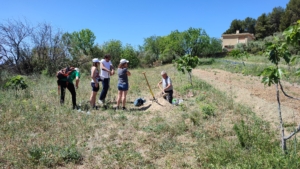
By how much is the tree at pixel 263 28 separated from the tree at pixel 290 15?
176 inches

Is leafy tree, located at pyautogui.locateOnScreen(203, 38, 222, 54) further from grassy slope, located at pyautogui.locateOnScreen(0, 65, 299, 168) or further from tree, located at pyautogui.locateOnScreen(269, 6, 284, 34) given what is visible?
grassy slope, located at pyautogui.locateOnScreen(0, 65, 299, 168)

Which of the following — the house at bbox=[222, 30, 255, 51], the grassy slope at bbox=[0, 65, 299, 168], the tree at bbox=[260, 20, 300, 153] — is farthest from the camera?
the house at bbox=[222, 30, 255, 51]

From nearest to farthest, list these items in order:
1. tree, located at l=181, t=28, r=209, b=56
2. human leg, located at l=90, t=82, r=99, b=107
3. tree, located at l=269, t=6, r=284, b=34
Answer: human leg, located at l=90, t=82, r=99, b=107, tree, located at l=181, t=28, r=209, b=56, tree, located at l=269, t=6, r=284, b=34

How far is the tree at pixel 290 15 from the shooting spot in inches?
1572

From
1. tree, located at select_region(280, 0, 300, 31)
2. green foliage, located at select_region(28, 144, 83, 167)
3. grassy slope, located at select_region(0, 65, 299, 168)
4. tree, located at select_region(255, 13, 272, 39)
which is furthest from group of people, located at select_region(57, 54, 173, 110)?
tree, located at select_region(255, 13, 272, 39)

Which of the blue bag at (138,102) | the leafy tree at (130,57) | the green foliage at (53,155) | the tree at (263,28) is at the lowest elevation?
the green foliage at (53,155)

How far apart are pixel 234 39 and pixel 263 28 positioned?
594cm

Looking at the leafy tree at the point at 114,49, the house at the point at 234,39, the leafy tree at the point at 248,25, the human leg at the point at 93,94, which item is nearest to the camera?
the human leg at the point at 93,94

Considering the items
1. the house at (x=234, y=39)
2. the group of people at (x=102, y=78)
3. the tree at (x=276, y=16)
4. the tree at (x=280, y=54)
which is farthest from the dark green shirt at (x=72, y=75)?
the tree at (x=276, y=16)

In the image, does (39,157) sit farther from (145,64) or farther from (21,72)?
(145,64)

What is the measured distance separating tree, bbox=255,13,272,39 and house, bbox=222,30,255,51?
1.55m

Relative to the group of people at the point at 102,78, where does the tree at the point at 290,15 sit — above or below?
above

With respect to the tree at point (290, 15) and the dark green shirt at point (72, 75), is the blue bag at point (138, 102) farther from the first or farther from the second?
the tree at point (290, 15)

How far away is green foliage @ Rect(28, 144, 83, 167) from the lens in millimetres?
3338
